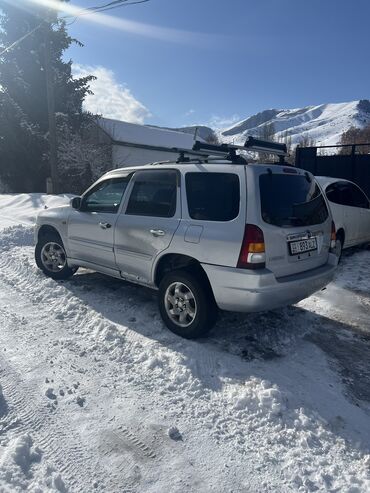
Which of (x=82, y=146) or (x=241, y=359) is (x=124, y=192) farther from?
(x=82, y=146)

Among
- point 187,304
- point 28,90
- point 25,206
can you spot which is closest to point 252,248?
point 187,304

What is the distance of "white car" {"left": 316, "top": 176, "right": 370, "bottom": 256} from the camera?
7340mm

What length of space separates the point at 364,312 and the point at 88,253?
381 centimetres

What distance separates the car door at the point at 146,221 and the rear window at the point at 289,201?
0.97m

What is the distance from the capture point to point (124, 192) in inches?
194

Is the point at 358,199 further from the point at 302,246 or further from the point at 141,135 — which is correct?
the point at 141,135

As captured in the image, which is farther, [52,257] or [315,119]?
[315,119]

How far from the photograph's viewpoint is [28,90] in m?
23.9

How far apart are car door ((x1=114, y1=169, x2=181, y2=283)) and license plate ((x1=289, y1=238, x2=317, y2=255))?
4.00 feet

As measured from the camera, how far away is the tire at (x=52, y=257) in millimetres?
5891

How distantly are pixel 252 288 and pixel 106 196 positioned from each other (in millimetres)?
2598

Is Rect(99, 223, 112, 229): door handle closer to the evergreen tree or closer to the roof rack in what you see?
the roof rack

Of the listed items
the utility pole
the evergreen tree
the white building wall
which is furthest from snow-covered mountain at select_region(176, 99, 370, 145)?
the utility pole

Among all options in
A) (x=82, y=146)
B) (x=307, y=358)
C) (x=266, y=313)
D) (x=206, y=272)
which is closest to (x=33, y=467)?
(x=206, y=272)
